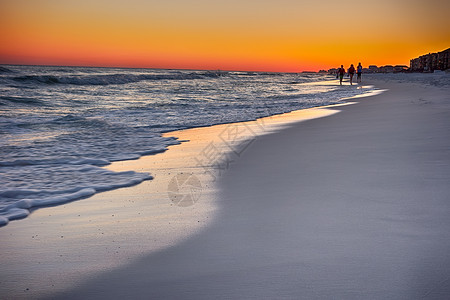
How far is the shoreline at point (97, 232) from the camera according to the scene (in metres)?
1.99

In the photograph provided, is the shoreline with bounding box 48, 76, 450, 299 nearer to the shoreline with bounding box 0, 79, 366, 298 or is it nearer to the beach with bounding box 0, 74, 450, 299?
the beach with bounding box 0, 74, 450, 299

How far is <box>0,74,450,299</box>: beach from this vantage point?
1740 millimetres

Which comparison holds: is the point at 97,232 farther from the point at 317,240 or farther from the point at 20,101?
the point at 20,101

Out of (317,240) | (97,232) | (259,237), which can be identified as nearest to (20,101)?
(97,232)

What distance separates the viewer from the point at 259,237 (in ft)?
7.50

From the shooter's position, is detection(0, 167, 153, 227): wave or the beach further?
detection(0, 167, 153, 227): wave

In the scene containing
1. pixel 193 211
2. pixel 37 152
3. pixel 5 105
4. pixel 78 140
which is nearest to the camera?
pixel 193 211

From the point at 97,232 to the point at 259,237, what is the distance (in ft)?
3.72

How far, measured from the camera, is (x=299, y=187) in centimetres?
330

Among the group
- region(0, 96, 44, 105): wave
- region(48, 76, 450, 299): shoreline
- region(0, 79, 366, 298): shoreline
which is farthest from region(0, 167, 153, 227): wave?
region(0, 96, 44, 105): wave

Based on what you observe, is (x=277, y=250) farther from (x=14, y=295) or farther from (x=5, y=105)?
(x=5, y=105)

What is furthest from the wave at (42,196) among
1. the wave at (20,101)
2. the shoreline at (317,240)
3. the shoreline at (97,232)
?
the wave at (20,101)

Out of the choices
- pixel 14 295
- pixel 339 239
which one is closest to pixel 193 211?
pixel 339 239

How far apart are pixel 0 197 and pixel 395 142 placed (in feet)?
15.0
